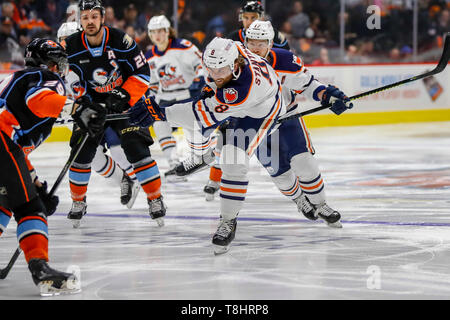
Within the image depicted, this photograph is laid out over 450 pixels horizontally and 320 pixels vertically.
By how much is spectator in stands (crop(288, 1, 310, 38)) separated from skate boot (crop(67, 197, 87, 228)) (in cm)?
602

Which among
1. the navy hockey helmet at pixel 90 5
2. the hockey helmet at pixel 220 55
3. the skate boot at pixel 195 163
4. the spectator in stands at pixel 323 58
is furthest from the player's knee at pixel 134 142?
the spectator in stands at pixel 323 58

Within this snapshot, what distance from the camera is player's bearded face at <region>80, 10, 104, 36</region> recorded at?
439 cm

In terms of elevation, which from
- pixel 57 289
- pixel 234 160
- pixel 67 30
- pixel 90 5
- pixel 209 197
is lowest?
pixel 209 197

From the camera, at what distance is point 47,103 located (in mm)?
2996

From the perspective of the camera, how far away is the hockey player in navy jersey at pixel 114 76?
4.43 meters

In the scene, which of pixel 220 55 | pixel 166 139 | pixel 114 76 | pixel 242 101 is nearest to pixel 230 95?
pixel 242 101

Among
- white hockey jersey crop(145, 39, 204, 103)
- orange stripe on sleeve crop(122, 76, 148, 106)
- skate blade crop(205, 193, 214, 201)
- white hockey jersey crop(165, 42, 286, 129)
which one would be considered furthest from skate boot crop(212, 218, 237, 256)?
white hockey jersey crop(145, 39, 204, 103)

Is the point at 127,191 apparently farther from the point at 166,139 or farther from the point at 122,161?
the point at 166,139

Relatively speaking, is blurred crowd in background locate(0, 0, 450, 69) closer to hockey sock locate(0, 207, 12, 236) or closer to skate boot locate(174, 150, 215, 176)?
skate boot locate(174, 150, 215, 176)

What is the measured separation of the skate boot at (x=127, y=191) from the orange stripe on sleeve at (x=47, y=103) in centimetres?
209

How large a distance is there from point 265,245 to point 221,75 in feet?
2.84

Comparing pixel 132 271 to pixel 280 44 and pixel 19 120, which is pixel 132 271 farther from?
pixel 280 44
